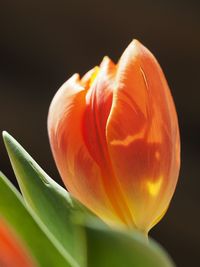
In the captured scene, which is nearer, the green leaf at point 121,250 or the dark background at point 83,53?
the green leaf at point 121,250

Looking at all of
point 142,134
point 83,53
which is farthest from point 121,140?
point 83,53

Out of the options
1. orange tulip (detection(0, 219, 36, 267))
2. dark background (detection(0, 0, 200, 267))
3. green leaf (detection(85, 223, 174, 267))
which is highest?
orange tulip (detection(0, 219, 36, 267))

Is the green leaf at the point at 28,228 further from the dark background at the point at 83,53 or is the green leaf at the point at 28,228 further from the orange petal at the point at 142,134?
the dark background at the point at 83,53

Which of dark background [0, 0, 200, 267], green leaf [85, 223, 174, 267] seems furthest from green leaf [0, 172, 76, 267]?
dark background [0, 0, 200, 267]

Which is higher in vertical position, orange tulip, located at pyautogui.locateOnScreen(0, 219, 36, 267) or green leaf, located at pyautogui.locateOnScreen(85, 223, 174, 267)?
orange tulip, located at pyautogui.locateOnScreen(0, 219, 36, 267)

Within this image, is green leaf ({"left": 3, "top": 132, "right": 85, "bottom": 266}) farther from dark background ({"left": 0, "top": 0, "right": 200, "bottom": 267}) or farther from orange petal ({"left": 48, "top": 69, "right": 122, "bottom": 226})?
dark background ({"left": 0, "top": 0, "right": 200, "bottom": 267})

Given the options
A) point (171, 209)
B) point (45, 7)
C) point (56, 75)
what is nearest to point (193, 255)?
point (171, 209)

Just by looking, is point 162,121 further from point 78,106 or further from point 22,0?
point 22,0

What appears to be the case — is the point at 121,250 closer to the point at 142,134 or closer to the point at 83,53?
the point at 142,134

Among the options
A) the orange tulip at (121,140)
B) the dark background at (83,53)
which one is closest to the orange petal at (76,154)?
the orange tulip at (121,140)
